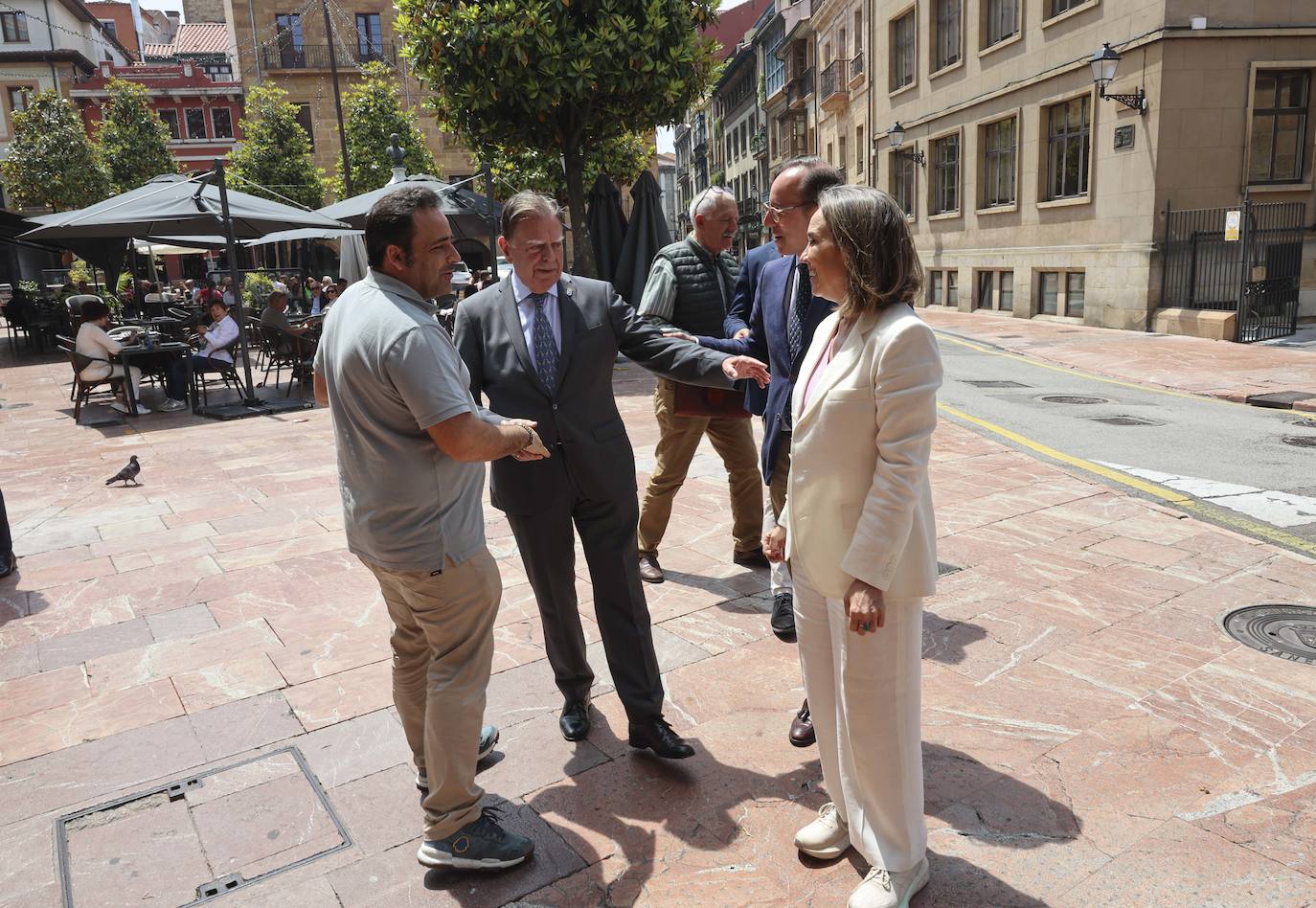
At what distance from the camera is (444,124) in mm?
11727

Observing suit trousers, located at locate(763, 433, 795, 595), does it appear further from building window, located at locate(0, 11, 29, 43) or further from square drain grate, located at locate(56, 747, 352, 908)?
building window, located at locate(0, 11, 29, 43)

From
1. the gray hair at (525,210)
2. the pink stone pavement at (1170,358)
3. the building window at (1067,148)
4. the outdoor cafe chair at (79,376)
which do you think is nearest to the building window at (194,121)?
the building window at (1067,148)

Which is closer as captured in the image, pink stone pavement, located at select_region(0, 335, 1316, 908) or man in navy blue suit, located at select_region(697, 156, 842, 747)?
pink stone pavement, located at select_region(0, 335, 1316, 908)

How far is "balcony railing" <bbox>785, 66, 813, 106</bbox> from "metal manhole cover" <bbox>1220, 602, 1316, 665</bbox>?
39.1m

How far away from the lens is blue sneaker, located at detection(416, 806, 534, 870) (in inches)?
106

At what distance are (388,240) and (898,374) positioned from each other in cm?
140

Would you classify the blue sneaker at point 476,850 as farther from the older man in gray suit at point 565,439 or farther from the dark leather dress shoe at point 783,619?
the dark leather dress shoe at point 783,619

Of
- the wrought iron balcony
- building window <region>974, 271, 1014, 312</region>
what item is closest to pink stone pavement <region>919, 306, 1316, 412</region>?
building window <region>974, 271, 1014, 312</region>

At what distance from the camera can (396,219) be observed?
255 centimetres

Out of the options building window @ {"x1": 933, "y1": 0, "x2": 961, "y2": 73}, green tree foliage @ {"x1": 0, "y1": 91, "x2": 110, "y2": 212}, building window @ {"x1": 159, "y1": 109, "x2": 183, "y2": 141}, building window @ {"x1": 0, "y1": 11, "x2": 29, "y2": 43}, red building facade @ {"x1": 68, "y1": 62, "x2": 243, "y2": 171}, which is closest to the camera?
building window @ {"x1": 933, "y1": 0, "x2": 961, "y2": 73}

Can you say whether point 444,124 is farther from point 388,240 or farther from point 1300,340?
point 1300,340

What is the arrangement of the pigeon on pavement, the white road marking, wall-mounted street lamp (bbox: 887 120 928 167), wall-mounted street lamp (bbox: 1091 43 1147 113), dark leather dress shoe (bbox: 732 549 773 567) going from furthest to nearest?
wall-mounted street lamp (bbox: 887 120 928 167), wall-mounted street lamp (bbox: 1091 43 1147 113), the pigeon on pavement, the white road marking, dark leather dress shoe (bbox: 732 549 773 567)

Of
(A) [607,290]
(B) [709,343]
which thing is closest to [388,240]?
(A) [607,290]

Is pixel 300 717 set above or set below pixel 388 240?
below
